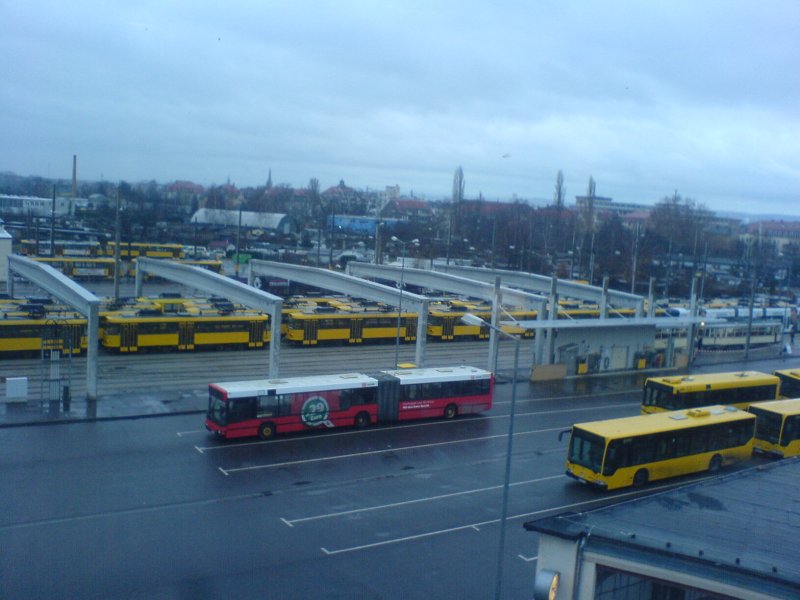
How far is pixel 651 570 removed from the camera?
15.8 feet

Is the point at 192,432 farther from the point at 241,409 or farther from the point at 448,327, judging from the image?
the point at 448,327

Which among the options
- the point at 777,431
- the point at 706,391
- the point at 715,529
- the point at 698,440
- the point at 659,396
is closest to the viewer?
the point at 715,529

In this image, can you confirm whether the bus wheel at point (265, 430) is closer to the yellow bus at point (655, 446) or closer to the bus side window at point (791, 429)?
the yellow bus at point (655, 446)

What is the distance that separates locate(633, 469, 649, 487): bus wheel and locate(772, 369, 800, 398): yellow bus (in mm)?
7845

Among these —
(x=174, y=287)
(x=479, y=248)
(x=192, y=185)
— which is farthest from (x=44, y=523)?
(x=192, y=185)

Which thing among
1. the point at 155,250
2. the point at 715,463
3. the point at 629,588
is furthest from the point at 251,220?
the point at 629,588

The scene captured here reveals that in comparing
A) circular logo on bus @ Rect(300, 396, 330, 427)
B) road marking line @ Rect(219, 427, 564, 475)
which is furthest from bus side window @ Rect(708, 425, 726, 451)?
circular logo on bus @ Rect(300, 396, 330, 427)

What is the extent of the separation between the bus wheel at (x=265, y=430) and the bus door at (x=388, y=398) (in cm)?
212

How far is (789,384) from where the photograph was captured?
17.5 meters

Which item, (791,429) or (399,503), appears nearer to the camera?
(399,503)

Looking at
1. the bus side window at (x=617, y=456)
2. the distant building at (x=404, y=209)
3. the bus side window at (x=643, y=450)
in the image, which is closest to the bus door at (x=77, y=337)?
the bus side window at (x=617, y=456)

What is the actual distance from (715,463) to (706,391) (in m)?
3.02

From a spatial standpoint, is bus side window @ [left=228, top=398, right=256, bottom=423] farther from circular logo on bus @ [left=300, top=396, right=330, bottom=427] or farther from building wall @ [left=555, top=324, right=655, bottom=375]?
building wall @ [left=555, top=324, right=655, bottom=375]

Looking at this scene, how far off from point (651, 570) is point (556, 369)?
15291mm
